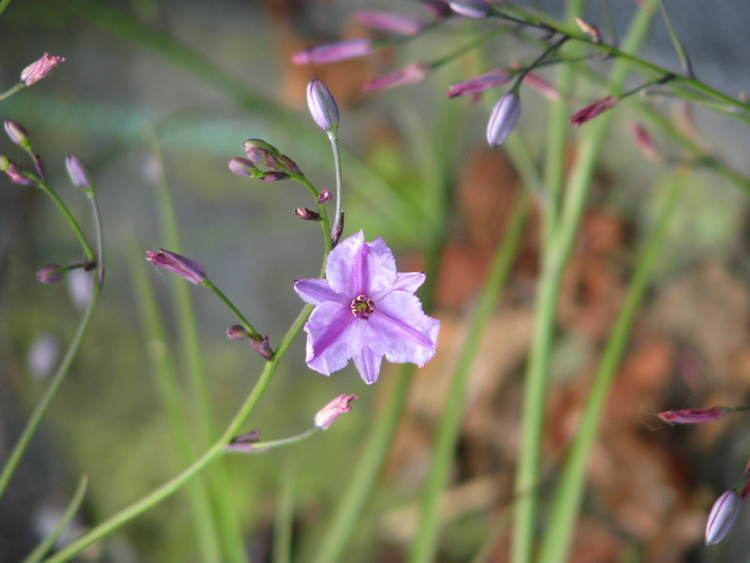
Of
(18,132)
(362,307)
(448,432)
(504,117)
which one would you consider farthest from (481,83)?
(448,432)

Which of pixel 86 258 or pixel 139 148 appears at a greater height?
pixel 86 258

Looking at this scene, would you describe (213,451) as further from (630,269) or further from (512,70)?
(630,269)

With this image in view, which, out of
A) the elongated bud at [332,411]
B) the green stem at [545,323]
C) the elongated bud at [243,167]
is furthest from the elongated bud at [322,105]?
the green stem at [545,323]

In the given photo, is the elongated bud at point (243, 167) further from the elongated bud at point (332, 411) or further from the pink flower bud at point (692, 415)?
the pink flower bud at point (692, 415)

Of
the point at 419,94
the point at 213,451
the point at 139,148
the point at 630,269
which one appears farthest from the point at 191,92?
the point at 213,451

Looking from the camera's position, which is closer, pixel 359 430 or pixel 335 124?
pixel 335 124

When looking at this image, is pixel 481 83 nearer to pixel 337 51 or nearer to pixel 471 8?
pixel 471 8
